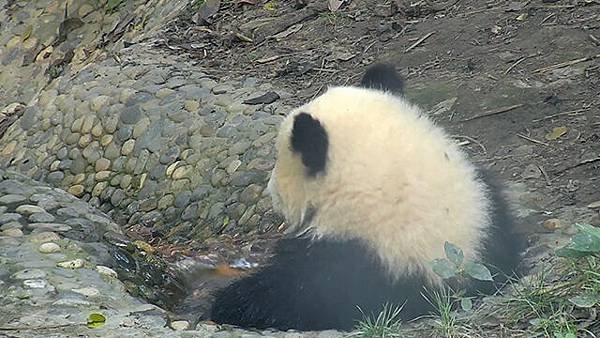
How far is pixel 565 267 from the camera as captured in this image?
156 inches

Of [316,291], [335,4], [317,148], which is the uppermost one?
[317,148]

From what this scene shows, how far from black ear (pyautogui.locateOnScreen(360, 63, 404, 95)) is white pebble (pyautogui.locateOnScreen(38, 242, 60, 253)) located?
5.56ft

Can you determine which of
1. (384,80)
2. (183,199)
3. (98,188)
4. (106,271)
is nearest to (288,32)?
(98,188)

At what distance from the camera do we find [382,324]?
3.76 m

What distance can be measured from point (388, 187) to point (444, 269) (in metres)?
0.40

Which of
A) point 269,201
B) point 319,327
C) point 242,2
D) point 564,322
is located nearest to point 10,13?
point 242,2

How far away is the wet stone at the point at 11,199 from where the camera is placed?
5602 millimetres

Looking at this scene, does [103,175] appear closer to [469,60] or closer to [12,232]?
[12,232]

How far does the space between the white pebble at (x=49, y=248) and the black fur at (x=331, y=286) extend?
2.94 feet

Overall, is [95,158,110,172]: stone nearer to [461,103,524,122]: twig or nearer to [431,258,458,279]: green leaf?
[461,103,524,122]: twig

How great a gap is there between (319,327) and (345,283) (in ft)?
0.81

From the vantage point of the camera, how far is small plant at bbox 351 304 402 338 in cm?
374

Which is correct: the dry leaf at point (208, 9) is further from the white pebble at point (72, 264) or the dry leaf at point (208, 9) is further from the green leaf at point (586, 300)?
the green leaf at point (586, 300)

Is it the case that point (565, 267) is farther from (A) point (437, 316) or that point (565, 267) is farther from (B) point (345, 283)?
(B) point (345, 283)
